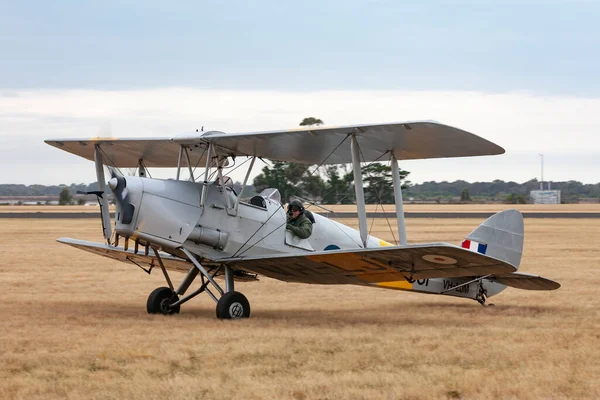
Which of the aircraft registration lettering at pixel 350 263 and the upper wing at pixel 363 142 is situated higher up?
the upper wing at pixel 363 142

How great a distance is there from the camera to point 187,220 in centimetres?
1083

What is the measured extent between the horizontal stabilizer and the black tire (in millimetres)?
3867

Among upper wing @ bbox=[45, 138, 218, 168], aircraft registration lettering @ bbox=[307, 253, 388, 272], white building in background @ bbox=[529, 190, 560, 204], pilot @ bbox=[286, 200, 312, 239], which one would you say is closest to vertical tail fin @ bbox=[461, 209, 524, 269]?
aircraft registration lettering @ bbox=[307, 253, 388, 272]

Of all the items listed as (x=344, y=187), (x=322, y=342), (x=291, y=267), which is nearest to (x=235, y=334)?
(x=322, y=342)

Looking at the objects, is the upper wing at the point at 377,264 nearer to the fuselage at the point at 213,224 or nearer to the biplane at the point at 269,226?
the biplane at the point at 269,226

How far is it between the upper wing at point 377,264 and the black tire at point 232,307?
53cm

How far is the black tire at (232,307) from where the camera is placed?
1058 cm

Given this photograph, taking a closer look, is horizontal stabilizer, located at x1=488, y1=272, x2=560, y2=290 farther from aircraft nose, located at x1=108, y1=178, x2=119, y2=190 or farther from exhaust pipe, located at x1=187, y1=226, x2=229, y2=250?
aircraft nose, located at x1=108, y1=178, x2=119, y2=190

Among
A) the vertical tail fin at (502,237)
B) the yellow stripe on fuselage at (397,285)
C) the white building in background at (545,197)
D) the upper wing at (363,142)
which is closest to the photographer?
the upper wing at (363,142)

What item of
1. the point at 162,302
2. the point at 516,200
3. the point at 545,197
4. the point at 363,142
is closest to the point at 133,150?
the point at 162,302

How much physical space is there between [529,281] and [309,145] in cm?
371

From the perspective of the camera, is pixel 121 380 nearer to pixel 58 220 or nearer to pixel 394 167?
pixel 394 167

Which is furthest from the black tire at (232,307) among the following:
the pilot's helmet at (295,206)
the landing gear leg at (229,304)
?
the pilot's helmet at (295,206)

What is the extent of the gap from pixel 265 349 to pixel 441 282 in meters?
5.32
